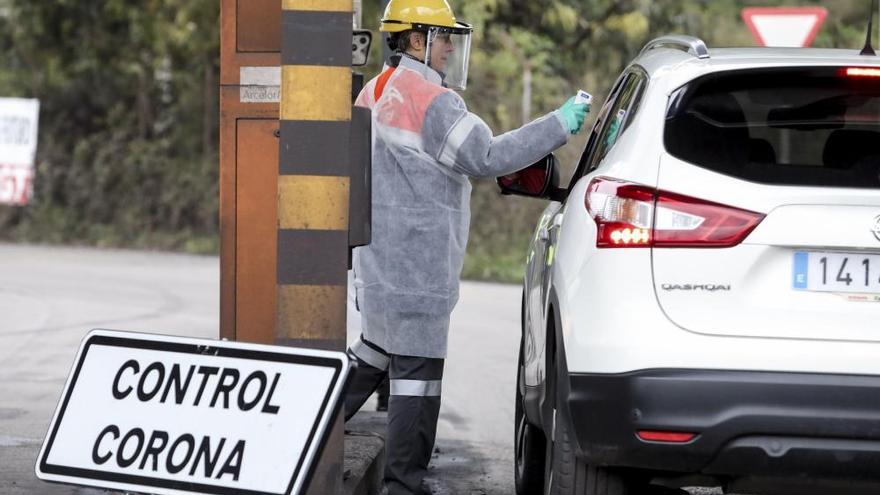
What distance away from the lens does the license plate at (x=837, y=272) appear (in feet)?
15.5

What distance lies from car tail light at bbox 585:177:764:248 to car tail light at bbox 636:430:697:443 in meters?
0.53

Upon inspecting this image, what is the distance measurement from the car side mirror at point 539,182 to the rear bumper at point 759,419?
1.41 meters

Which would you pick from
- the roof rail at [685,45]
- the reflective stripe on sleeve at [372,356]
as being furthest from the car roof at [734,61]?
the reflective stripe on sleeve at [372,356]

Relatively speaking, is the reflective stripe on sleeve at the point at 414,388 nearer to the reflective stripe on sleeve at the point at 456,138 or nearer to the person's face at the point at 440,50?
the reflective stripe on sleeve at the point at 456,138

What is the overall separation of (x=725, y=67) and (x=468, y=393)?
5.29 meters

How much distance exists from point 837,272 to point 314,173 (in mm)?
1681

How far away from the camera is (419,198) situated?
6.19 m

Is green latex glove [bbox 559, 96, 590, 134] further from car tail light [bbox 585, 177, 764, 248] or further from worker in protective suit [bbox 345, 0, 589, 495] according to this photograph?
car tail light [bbox 585, 177, 764, 248]

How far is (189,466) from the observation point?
454 centimetres

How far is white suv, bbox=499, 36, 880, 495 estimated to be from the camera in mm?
4680

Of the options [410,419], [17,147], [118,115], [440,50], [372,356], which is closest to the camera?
[410,419]

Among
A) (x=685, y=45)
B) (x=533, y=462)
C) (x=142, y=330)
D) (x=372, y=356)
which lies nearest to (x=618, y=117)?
(x=685, y=45)

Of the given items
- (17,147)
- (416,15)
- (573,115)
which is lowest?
(17,147)

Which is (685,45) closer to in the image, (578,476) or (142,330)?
(578,476)
